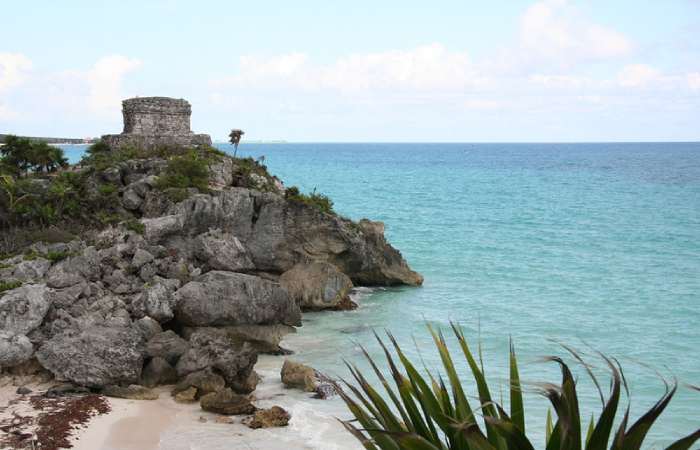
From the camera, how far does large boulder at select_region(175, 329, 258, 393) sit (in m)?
13.7

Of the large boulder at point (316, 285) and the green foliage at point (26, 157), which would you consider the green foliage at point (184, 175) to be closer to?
the large boulder at point (316, 285)

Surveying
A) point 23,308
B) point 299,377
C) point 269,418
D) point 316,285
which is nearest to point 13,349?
point 23,308

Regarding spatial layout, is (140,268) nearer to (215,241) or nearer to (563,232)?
(215,241)

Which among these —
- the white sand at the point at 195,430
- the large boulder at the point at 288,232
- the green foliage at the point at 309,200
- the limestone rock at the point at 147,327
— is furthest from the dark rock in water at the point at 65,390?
the green foliage at the point at 309,200

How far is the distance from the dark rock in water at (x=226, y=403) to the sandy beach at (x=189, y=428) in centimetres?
14

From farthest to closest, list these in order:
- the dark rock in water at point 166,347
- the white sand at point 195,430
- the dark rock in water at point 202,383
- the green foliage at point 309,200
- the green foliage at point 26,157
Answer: the green foliage at point 309,200
the green foliage at point 26,157
the dark rock in water at point 166,347
the dark rock in water at point 202,383
the white sand at point 195,430

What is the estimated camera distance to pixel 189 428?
1193 cm

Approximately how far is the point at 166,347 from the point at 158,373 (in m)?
0.74

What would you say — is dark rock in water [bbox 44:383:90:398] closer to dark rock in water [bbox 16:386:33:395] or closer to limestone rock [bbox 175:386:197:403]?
dark rock in water [bbox 16:386:33:395]

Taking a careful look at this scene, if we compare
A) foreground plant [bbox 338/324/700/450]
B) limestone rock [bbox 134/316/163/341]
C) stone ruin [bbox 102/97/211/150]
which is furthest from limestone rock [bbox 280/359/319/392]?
stone ruin [bbox 102/97/211/150]

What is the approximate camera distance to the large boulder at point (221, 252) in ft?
66.8

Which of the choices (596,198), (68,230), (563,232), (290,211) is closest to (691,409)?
(290,211)

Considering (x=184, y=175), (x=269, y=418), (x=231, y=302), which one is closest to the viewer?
(x=269, y=418)

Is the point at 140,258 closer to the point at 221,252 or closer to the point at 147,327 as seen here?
the point at 147,327
